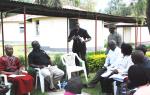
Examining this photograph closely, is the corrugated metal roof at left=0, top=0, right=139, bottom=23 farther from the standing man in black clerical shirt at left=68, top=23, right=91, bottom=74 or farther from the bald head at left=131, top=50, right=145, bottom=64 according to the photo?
the bald head at left=131, top=50, right=145, bottom=64

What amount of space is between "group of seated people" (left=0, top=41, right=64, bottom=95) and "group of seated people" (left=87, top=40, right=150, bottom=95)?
1.15 meters

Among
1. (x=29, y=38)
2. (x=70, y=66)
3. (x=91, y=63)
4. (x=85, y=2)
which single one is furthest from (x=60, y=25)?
(x=85, y=2)

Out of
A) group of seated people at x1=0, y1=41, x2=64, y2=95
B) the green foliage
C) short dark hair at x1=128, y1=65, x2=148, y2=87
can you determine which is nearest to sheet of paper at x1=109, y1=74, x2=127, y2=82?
short dark hair at x1=128, y1=65, x2=148, y2=87

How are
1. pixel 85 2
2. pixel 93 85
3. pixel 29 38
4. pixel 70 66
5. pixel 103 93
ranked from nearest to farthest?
pixel 103 93, pixel 93 85, pixel 70 66, pixel 29 38, pixel 85 2

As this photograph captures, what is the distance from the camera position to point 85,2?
49.0m

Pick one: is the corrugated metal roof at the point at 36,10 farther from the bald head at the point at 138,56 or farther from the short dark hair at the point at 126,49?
the bald head at the point at 138,56

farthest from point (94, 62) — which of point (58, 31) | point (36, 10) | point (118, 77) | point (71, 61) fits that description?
point (58, 31)

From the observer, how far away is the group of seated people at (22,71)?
770 cm

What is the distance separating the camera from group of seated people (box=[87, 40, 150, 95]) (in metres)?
6.14

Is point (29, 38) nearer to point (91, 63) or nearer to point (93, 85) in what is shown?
point (91, 63)

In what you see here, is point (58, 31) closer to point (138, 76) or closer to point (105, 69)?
point (105, 69)

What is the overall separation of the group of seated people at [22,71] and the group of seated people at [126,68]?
1147mm

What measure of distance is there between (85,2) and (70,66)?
39.6m

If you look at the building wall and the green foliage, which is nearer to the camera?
the green foliage
